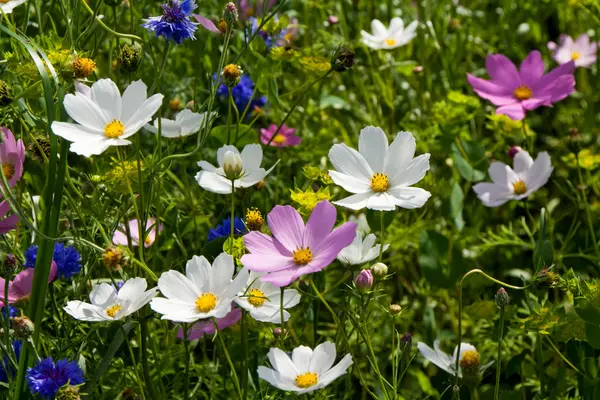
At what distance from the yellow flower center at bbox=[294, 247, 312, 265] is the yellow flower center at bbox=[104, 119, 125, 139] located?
219mm

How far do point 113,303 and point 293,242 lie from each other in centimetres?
19

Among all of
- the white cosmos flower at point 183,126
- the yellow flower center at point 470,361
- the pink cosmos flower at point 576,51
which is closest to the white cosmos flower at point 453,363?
the yellow flower center at point 470,361

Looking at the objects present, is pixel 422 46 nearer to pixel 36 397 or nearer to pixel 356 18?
pixel 356 18

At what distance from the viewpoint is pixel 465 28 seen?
1778 millimetres

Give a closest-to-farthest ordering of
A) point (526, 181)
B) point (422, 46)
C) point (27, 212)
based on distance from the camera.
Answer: point (27, 212), point (526, 181), point (422, 46)

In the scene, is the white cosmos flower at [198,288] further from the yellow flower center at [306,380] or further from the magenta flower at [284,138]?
the magenta flower at [284,138]

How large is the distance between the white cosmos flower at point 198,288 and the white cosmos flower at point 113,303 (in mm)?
15

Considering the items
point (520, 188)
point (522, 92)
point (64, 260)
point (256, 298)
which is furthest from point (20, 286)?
point (522, 92)

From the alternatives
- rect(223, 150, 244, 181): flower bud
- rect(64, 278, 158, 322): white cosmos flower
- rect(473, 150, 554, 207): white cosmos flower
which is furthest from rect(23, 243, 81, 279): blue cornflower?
rect(473, 150, 554, 207): white cosmos flower

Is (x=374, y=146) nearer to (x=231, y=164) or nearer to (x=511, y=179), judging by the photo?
(x=231, y=164)

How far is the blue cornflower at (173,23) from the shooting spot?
934 mm

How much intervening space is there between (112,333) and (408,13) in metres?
1.10

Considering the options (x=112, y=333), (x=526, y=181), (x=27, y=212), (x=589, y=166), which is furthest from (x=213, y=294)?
(x=589, y=166)

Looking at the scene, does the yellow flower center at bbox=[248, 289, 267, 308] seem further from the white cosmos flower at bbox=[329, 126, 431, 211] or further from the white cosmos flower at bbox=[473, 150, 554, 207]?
the white cosmos flower at bbox=[473, 150, 554, 207]
